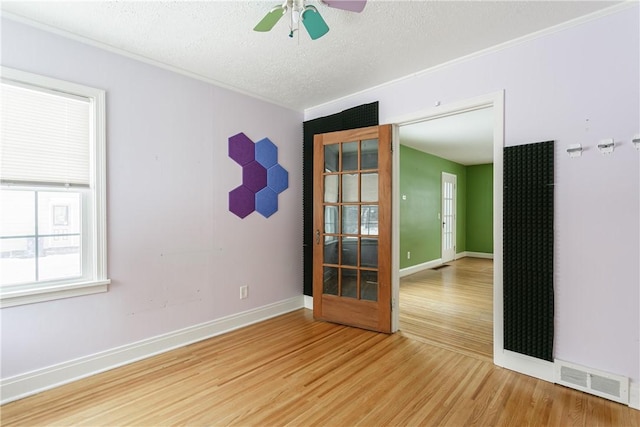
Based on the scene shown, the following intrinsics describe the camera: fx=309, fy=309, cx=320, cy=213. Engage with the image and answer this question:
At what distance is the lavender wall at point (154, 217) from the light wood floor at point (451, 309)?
179 cm

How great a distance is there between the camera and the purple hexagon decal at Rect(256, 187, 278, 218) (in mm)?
3477

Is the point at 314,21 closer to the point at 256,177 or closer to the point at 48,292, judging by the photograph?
the point at 256,177

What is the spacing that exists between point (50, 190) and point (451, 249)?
24.8 ft

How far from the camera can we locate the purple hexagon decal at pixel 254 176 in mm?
3336

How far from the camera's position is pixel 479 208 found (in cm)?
820

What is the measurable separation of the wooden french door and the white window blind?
7.04 ft

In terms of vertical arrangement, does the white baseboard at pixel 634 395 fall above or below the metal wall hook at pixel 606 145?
below

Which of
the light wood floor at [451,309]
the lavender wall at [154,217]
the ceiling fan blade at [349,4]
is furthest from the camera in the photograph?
the light wood floor at [451,309]

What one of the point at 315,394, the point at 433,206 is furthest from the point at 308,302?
the point at 433,206

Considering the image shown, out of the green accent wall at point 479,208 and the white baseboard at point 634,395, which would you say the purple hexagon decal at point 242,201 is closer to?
the white baseboard at point 634,395

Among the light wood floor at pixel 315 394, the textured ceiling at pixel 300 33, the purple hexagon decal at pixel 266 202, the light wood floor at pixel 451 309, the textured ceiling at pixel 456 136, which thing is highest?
the textured ceiling at pixel 300 33

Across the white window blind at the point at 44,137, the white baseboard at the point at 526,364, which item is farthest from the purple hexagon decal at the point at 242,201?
the white baseboard at the point at 526,364

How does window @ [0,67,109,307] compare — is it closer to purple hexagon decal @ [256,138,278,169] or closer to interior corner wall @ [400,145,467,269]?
purple hexagon decal @ [256,138,278,169]

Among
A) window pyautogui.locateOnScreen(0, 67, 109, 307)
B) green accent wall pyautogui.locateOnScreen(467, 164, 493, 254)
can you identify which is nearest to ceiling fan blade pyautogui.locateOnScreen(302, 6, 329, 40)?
window pyautogui.locateOnScreen(0, 67, 109, 307)
